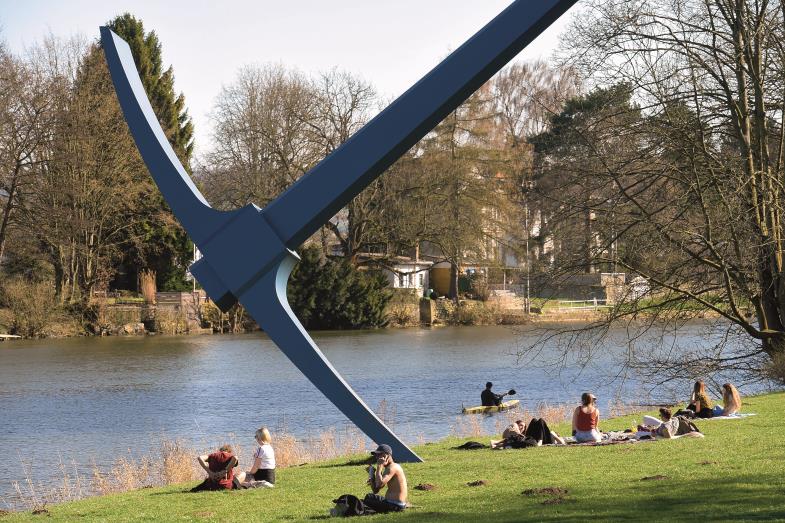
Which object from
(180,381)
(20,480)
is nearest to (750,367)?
(20,480)

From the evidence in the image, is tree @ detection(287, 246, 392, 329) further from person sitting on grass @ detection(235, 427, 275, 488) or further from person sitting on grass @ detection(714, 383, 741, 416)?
person sitting on grass @ detection(235, 427, 275, 488)

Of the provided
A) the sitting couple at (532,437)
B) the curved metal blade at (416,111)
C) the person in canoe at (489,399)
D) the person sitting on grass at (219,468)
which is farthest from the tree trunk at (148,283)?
the curved metal blade at (416,111)

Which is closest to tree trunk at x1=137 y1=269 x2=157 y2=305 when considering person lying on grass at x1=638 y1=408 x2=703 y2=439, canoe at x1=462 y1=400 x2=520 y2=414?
canoe at x1=462 y1=400 x2=520 y2=414

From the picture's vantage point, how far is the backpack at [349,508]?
381 inches

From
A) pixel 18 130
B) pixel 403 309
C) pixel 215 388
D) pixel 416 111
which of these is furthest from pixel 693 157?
pixel 403 309

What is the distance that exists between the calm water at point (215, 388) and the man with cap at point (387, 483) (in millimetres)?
8596

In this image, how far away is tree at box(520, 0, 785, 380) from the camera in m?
19.5

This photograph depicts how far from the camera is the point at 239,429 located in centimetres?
2252

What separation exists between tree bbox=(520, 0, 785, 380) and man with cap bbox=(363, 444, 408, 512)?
10.6m

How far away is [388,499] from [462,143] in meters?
42.9

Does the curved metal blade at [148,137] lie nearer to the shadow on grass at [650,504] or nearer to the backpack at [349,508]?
the backpack at [349,508]

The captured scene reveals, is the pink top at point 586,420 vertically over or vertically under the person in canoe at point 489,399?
over

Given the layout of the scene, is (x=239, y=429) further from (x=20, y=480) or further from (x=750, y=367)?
(x=750, y=367)

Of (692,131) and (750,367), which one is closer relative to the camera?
(692,131)
